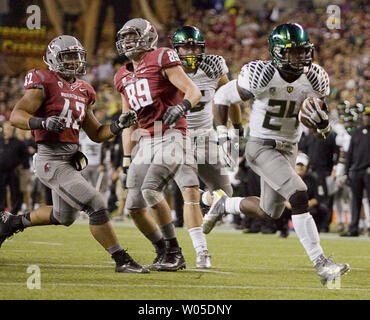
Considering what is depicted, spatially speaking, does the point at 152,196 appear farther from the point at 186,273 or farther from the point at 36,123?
the point at 36,123

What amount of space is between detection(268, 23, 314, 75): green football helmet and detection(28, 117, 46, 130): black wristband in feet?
5.39

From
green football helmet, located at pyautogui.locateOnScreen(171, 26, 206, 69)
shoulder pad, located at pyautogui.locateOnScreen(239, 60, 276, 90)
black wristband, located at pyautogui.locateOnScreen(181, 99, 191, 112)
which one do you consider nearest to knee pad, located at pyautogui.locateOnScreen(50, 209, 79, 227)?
black wristband, located at pyautogui.locateOnScreen(181, 99, 191, 112)

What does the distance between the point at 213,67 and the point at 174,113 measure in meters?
Result: 1.65

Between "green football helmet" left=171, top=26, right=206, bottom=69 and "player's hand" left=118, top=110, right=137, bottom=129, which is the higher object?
"green football helmet" left=171, top=26, right=206, bottom=69

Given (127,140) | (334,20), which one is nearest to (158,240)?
(127,140)

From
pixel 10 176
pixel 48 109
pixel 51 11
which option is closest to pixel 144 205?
pixel 48 109

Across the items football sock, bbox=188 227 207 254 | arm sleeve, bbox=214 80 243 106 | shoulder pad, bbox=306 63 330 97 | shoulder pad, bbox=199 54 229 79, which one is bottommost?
football sock, bbox=188 227 207 254

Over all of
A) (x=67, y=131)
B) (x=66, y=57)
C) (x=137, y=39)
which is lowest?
(x=67, y=131)

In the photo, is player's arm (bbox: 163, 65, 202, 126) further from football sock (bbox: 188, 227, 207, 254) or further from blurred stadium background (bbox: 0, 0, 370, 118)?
blurred stadium background (bbox: 0, 0, 370, 118)

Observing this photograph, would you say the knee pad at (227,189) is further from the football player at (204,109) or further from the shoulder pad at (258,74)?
the shoulder pad at (258,74)

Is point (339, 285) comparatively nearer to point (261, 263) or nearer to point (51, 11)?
point (261, 263)

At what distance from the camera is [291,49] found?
6023mm

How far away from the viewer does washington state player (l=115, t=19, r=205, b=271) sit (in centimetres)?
630

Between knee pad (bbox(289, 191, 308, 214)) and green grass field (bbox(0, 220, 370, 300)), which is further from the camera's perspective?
knee pad (bbox(289, 191, 308, 214))
